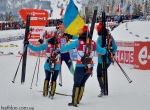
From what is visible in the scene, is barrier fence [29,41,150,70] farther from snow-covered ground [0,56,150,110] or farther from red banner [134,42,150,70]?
snow-covered ground [0,56,150,110]

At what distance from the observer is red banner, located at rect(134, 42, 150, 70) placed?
14.0m

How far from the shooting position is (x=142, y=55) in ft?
46.7

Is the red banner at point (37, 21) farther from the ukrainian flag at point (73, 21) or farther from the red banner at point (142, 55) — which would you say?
the ukrainian flag at point (73, 21)

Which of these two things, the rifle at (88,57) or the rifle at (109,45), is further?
the rifle at (109,45)

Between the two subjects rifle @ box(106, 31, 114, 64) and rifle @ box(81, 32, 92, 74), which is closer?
rifle @ box(81, 32, 92, 74)

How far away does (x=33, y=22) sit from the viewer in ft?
59.4

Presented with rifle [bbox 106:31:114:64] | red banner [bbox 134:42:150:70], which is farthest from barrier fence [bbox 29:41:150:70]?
rifle [bbox 106:31:114:64]

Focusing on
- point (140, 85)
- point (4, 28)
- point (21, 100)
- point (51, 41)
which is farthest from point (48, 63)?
point (4, 28)

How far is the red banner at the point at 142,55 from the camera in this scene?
1396cm

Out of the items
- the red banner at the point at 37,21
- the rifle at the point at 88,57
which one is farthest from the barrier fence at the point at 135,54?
the rifle at the point at 88,57

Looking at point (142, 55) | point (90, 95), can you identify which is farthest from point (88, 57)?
point (142, 55)

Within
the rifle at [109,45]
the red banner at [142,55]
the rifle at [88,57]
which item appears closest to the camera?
the rifle at [88,57]

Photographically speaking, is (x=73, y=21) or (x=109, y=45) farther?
(x=73, y=21)

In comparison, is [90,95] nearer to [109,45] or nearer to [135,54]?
[109,45]
